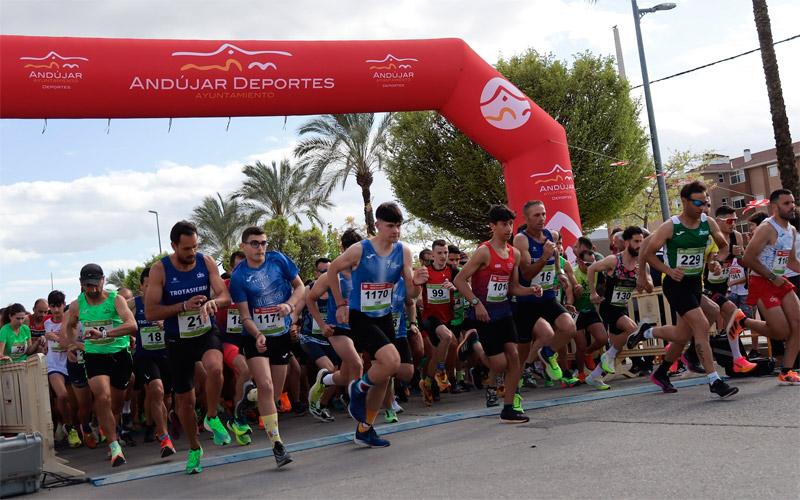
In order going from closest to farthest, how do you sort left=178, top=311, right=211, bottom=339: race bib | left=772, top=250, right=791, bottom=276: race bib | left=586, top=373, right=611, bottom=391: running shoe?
left=178, top=311, right=211, bottom=339: race bib
left=772, top=250, right=791, bottom=276: race bib
left=586, top=373, right=611, bottom=391: running shoe

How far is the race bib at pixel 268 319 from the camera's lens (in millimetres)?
7500

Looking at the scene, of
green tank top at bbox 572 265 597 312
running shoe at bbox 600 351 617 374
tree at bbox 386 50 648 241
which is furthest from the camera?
tree at bbox 386 50 648 241

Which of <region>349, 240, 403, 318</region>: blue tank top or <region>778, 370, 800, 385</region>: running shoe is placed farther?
<region>778, 370, 800, 385</region>: running shoe

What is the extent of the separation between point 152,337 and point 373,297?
3.02 meters

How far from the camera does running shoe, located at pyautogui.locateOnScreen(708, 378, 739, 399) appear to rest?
780 cm

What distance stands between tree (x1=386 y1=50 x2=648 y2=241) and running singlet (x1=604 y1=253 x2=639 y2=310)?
16427 mm

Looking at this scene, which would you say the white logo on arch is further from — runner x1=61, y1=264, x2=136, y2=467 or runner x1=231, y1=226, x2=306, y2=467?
runner x1=61, y1=264, x2=136, y2=467

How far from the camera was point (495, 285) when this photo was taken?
8211 millimetres

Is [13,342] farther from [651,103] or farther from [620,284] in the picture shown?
[651,103]

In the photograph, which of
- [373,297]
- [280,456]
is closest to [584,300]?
[373,297]

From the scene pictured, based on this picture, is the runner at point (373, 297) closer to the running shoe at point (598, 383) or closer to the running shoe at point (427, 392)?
the running shoe at point (427, 392)

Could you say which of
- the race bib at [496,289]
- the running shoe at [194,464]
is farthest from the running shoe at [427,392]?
the running shoe at [194,464]

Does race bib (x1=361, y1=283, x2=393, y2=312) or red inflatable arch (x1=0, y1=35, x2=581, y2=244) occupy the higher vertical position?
red inflatable arch (x1=0, y1=35, x2=581, y2=244)

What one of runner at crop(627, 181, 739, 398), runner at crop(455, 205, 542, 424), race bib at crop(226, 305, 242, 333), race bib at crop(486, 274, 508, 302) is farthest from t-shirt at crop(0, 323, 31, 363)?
runner at crop(627, 181, 739, 398)
